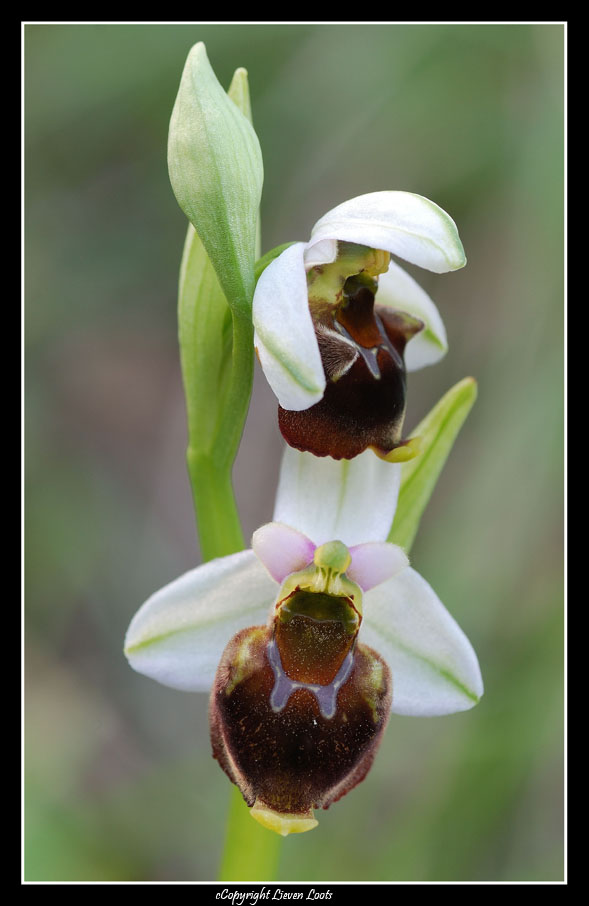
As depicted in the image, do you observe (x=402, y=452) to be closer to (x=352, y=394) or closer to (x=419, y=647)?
(x=352, y=394)

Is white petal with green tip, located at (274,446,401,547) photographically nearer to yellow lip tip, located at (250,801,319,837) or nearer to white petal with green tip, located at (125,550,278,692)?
white petal with green tip, located at (125,550,278,692)

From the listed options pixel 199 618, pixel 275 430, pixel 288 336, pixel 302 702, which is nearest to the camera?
pixel 288 336

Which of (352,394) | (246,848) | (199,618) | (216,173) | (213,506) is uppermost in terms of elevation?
(216,173)

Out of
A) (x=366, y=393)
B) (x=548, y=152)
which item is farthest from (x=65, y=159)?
(x=366, y=393)

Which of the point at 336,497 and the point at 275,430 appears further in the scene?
the point at 275,430

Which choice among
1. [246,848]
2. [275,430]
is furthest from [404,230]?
[275,430]

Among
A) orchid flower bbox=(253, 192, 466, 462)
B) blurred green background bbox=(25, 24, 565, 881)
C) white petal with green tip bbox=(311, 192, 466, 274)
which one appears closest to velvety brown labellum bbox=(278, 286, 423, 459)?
orchid flower bbox=(253, 192, 466, 462)

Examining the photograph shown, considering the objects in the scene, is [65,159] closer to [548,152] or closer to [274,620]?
[548,152]
